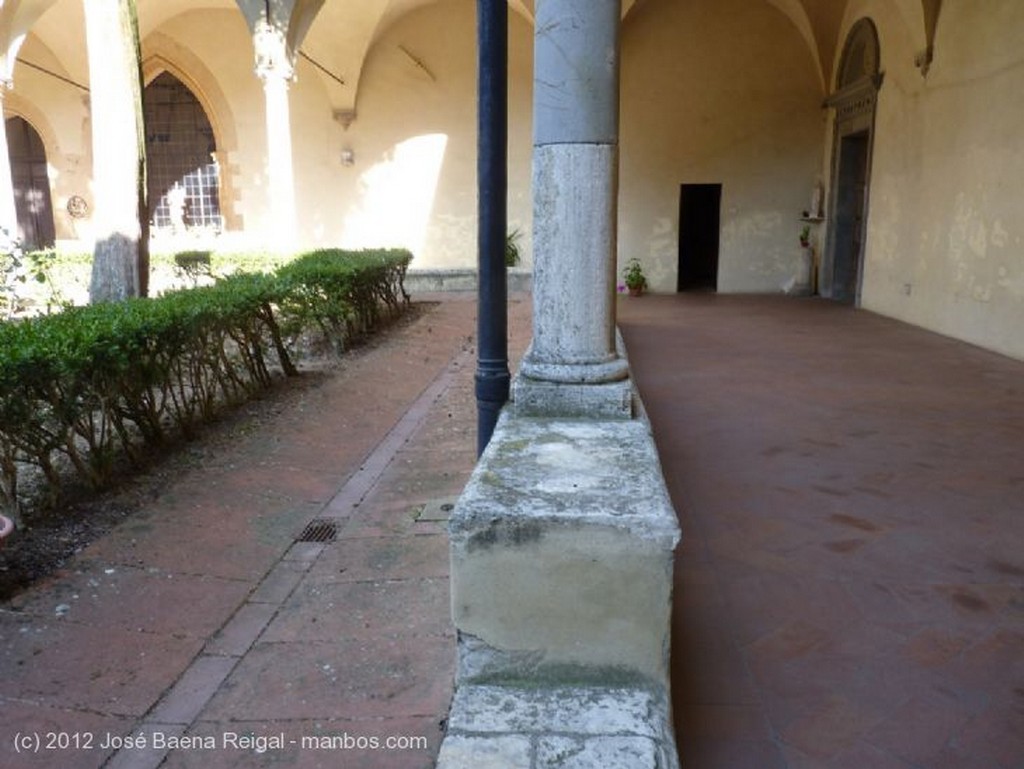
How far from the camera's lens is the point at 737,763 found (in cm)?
192

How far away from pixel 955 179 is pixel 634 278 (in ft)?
19.1

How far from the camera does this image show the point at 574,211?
2754mm

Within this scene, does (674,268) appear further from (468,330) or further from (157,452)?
(157,452)

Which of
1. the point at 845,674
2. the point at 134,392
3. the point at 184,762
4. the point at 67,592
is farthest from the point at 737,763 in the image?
the point at 134,392

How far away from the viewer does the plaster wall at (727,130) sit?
13.1 meters

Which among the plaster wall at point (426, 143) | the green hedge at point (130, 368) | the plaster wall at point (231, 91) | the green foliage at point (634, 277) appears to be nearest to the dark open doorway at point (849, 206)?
the green foliage at point (634, 277)

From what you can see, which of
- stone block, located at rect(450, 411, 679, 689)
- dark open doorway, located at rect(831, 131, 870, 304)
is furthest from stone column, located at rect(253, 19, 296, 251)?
stone block, located at rect(450, 411, 679, 689)

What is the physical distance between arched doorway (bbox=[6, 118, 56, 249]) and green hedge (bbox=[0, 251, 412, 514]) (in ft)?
44.7

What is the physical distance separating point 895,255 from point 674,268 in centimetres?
464

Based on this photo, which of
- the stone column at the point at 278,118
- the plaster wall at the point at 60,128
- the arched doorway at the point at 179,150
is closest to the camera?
the stone column at the point at 278,118

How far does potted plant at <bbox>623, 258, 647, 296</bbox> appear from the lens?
13.5 meters

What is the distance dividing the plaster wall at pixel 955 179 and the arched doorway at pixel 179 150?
1259 cm

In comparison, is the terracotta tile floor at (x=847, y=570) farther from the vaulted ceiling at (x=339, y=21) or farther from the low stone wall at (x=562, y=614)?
the vaulted ceiling at (x=339, y=21)

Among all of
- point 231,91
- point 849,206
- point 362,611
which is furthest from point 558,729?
point 231,91
